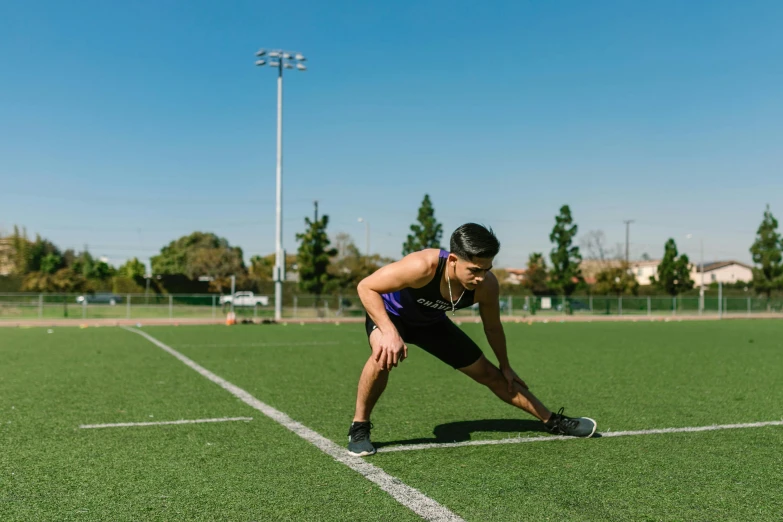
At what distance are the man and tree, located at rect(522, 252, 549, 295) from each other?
62.6m

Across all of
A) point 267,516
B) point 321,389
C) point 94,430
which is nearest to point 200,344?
point 321,389

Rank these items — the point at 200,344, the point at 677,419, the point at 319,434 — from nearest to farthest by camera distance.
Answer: the point at 319,434, the point at 677,419, the point at 200,344

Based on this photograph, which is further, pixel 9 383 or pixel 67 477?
pixel 9 383

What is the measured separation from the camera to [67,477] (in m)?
3.84

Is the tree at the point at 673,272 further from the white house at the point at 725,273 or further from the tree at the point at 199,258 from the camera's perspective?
the white house at the point at 725,273

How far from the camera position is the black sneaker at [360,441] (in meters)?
4.36

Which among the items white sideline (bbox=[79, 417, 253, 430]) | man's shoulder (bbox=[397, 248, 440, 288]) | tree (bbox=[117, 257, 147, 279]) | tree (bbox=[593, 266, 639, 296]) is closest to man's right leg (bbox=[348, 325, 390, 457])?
man's shoulder (bbox=[397, 248, 440, 288])

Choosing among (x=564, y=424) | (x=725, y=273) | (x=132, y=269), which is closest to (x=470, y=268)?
(x=564, y=424)

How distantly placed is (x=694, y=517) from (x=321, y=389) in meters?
5.04

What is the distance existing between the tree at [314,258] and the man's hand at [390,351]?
3615cm

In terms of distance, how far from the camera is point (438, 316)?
4469mm

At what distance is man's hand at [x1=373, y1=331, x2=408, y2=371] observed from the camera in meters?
3.81

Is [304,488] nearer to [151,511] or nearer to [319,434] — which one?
[151,511]

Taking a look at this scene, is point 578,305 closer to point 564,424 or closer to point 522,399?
point 564,424
